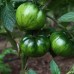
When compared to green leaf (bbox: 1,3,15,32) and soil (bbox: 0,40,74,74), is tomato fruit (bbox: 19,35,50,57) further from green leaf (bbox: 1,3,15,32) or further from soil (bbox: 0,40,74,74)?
soil (bbox: 0,40,74,74)

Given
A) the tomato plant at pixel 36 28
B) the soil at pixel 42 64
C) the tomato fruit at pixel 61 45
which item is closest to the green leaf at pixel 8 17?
the tomato plant at pixel 36 28

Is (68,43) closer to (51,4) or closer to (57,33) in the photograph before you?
(57,33)

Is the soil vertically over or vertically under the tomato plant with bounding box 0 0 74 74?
under

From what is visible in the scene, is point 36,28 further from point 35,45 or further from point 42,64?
point 42,64

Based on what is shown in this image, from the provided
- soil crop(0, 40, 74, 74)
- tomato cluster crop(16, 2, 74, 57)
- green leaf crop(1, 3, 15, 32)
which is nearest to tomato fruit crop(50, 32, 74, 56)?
tomato cluster crop(16, 2, 74, 57)

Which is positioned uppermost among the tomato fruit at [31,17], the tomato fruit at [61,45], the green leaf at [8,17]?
the tomato fruit at [31,17]

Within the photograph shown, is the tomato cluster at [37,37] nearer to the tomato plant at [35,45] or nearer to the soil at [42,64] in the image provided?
the tomato plant at [35,45]
